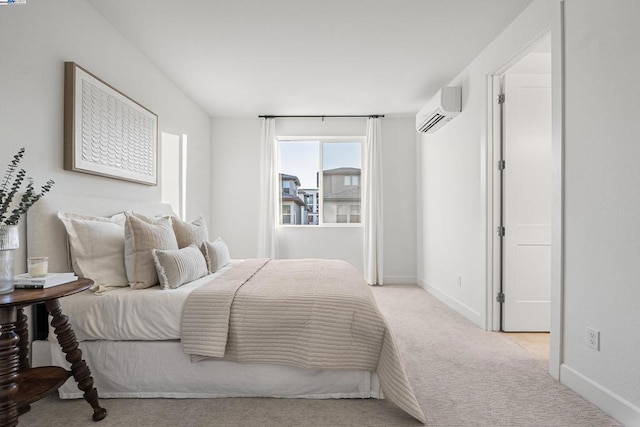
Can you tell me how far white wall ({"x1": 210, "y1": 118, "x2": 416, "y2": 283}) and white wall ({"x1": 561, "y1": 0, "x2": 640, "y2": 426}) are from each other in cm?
A: 324

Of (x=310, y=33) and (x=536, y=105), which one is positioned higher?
(x=310, y=33)

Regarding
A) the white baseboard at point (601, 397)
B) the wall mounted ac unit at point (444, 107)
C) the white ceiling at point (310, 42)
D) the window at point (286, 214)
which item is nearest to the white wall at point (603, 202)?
the white baseboard at point (601, 397)

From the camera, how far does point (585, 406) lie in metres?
1.95

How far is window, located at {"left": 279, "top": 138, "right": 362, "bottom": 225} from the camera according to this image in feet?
18.3

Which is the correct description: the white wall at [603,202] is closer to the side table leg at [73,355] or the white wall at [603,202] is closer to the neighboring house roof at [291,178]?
the side table leg at [73,355]

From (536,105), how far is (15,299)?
3901mm

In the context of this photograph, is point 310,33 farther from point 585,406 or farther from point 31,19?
point 585,406

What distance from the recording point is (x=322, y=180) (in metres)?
5.57

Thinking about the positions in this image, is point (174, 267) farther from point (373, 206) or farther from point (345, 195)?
point (345, 195)

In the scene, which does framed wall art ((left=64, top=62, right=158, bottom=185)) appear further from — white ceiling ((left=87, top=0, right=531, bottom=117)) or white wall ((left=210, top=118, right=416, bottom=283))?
white wall ((left=210, top=118, right=416, bottom=283))

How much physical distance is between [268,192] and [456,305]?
2984 millimetres

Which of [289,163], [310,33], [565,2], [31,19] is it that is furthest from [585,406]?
[289,163]

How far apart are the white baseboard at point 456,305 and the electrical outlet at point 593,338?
4.32 feet

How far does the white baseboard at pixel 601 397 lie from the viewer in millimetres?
1731
